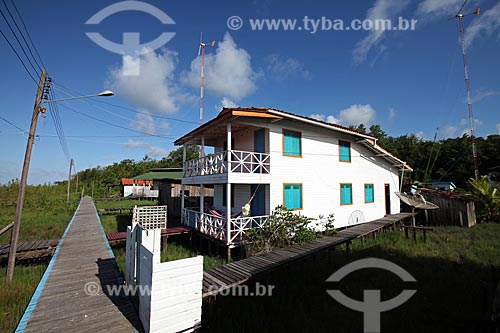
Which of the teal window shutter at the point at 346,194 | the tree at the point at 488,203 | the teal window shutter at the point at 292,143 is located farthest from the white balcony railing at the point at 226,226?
the tree at the point at 488,203

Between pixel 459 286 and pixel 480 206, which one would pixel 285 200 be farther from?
pixel 480 206

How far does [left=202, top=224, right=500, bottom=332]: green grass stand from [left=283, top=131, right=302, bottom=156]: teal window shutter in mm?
4670

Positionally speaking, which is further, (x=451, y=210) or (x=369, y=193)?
(x=451, y=210)

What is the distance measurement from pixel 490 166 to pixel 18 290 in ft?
139

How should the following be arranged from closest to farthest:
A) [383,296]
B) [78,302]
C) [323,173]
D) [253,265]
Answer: [78,302] → [383,296] → [253,265] → [323,173]

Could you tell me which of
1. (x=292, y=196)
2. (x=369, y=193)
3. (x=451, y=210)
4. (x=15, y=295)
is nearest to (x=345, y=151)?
(x=369, y=193)

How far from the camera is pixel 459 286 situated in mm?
6180

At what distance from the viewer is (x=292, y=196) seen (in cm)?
1059

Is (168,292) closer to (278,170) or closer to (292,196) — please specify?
(278,170)

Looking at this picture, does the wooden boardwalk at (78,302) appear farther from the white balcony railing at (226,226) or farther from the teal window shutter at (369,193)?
the teal window shutter at (369,193)

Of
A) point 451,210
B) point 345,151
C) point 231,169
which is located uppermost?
point 345,151

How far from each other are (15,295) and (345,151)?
14.3m

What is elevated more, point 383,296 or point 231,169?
point 231,169

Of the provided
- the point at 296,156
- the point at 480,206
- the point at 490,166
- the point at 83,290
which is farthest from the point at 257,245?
the point at 490,166
